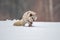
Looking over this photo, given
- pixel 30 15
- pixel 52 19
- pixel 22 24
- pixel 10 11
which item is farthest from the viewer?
pixel 10 11

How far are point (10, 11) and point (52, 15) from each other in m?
0.59

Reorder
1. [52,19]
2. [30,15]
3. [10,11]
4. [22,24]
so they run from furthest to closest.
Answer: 1. [10,11]
2. [52,19]
3. [22,24]
4. [30,15]

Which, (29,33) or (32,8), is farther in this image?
(32,8)

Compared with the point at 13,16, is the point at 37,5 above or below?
above

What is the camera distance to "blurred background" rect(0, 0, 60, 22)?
79.7 inches

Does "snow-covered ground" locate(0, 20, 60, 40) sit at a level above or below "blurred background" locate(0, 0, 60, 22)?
below

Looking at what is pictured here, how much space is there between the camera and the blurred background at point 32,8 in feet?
6.64

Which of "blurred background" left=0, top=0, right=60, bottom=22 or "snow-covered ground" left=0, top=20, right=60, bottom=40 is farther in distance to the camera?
"blurred background" left=0, top=0, right=60, bottom=22

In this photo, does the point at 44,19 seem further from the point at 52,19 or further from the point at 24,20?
the point at 24,20

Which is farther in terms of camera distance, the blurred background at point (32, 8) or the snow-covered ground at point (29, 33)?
the blurred background at point (32, 8)

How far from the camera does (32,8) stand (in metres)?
2.08

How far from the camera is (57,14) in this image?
2014 mm

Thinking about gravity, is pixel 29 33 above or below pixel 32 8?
below

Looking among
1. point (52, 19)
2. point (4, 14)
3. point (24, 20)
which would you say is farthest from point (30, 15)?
point (4, 14)
